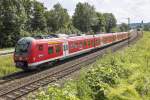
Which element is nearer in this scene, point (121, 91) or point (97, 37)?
point (121, 91)

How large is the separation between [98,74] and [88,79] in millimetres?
898

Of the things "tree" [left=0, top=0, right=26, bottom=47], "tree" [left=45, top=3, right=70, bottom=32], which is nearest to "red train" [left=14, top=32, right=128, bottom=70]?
"tree" [left=0, top=0, right=26, bottom=47]

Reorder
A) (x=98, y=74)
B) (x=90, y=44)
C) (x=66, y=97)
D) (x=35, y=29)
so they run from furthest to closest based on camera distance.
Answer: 1. (x=35, y=29)
2. (x=90, y=44)
3. (x=98, y=74)
4. (x=66, y=97)

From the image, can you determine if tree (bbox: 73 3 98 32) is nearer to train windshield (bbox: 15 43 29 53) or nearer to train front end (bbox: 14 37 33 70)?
train windshield (bbox: 15 43 29 53)

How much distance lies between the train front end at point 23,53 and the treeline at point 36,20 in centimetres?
3415

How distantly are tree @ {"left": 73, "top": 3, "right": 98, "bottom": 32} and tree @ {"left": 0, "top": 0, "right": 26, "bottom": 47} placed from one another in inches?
1871

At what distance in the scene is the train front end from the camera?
1005 inches

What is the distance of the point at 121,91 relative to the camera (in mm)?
11625

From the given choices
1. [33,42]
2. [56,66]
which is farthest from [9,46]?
[33,42]

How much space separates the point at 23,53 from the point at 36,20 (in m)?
54.5

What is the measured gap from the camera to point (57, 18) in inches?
3558

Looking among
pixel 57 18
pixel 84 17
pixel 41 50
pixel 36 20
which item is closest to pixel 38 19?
pixel 36 20

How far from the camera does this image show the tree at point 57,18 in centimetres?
8906

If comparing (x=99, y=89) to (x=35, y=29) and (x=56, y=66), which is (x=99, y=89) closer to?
(x=56, y=66)
